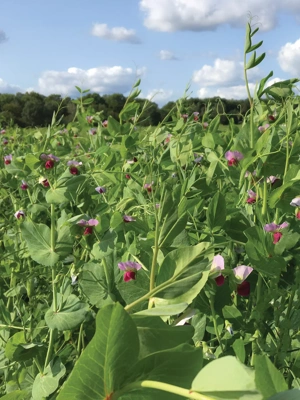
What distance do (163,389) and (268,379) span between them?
0.20 ft

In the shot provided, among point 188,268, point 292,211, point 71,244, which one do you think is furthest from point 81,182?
point 188,268

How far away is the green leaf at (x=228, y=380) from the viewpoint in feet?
0.61

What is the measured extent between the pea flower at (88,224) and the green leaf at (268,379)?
66 cm

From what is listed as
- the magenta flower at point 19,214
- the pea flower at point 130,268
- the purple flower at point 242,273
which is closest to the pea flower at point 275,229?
the purple flower at point 242,273

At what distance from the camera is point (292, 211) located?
85 cm

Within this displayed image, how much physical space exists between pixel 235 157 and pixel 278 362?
0.39 m

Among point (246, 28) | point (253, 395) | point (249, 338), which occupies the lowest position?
point (249, 338)

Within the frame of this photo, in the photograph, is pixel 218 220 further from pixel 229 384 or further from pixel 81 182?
pixel 229 384

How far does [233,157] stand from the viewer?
0.97 meters

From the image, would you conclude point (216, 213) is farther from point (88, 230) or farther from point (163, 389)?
point (163, 389)

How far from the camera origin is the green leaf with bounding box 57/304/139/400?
0.75 ft

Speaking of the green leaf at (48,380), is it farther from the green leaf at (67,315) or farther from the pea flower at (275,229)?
the pea flower at (275,229)

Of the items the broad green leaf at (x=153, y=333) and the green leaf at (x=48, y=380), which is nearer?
the broad green leaf at (x=153, y=333)

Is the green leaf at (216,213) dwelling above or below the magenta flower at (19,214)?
above
